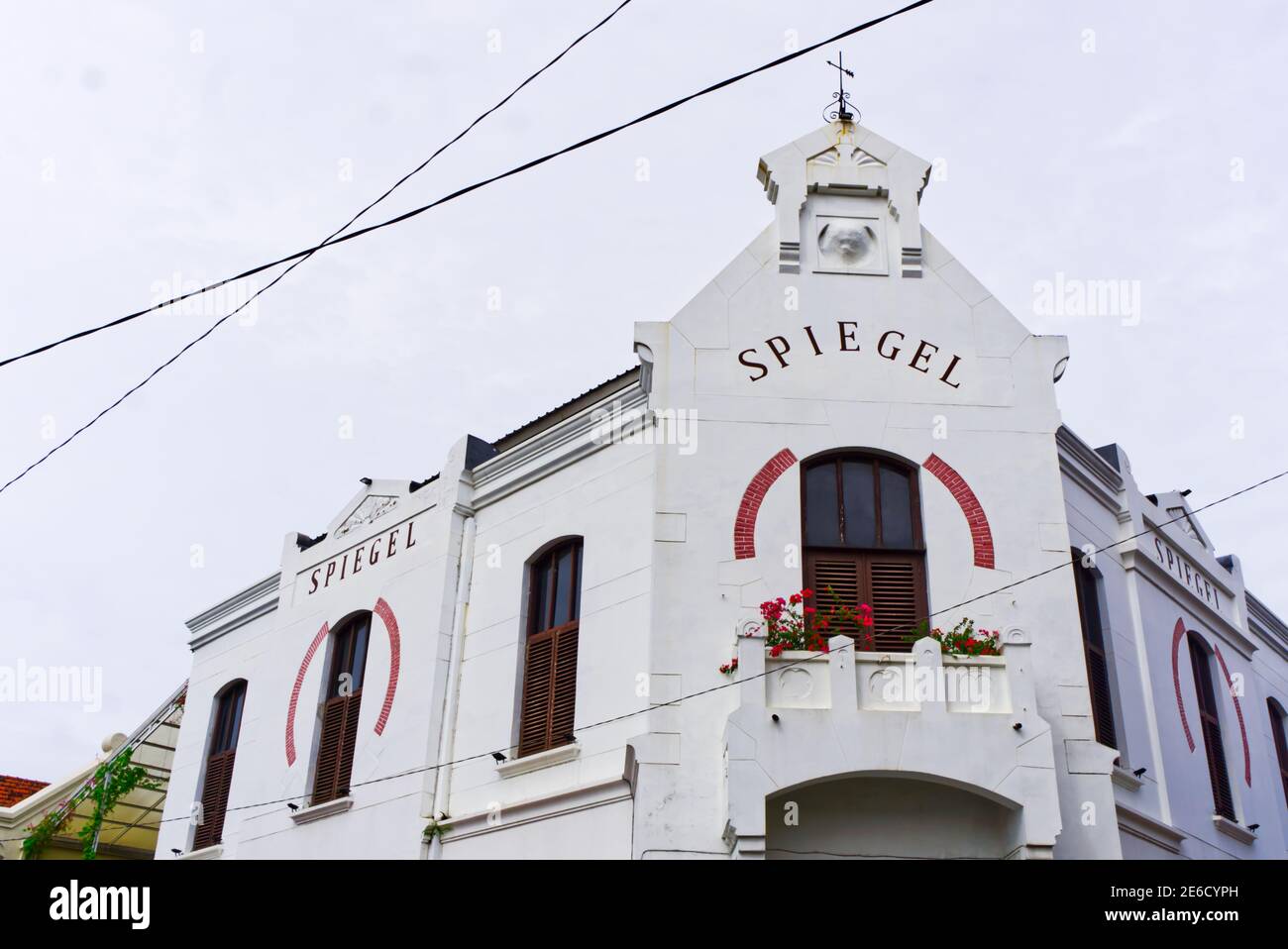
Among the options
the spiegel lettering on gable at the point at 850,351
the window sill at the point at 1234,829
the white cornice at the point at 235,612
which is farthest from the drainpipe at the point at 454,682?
the window sill at the point at 1234,829

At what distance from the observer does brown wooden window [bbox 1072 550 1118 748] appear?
53.1 feet

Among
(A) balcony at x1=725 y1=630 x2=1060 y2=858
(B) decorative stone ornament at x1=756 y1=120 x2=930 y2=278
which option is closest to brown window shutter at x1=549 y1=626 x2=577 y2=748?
(A) balcony at x1=725 y1=630 x2=1060 y2=858

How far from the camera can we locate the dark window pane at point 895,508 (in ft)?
49.2

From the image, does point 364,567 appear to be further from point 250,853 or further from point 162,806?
point 162,806

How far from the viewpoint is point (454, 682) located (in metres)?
17.6

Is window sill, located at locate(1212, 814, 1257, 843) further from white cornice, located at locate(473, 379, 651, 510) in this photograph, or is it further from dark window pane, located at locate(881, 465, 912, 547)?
white cornice, located at locate(473, 379, 651, 510)

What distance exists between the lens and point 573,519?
1722cm

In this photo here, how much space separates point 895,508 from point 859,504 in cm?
40

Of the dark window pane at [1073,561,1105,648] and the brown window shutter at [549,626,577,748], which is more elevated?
the dark window pane at [1073,561,1105,648]

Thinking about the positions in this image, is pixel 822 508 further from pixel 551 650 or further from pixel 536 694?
pixel 536 694

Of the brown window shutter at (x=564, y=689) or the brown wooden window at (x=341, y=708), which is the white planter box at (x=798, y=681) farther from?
the brown wooden window at (x=341, y=708)

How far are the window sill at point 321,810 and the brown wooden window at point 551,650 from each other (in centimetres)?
308

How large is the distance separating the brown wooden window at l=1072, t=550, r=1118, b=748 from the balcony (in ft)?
10.9
